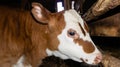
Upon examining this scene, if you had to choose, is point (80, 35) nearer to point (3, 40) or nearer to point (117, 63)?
point (117, 63)

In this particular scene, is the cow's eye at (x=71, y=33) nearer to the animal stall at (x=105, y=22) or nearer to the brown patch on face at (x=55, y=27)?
the brown patch on face at (x=55, y=27)

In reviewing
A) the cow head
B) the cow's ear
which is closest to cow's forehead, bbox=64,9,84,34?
the cow head

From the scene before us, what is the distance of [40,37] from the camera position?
2.40 m

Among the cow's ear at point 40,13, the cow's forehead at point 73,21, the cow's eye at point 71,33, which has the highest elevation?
the cow's ear at point 40,13

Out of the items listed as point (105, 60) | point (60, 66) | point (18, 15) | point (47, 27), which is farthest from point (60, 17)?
point (60, 66)

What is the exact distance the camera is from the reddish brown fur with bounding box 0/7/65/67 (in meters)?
2.34

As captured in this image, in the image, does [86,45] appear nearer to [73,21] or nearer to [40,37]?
[73,21]

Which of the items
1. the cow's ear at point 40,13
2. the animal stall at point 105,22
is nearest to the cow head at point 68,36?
the cow's ear at point 40,13

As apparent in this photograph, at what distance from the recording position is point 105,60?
244 centimetres

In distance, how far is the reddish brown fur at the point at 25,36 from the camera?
2.34m

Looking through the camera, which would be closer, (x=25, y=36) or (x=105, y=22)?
(x=105, y=22)

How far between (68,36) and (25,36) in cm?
36

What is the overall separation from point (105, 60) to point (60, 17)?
517 millimetres

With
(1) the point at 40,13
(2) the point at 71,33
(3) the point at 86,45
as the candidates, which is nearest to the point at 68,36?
(2) the point at 71,33
